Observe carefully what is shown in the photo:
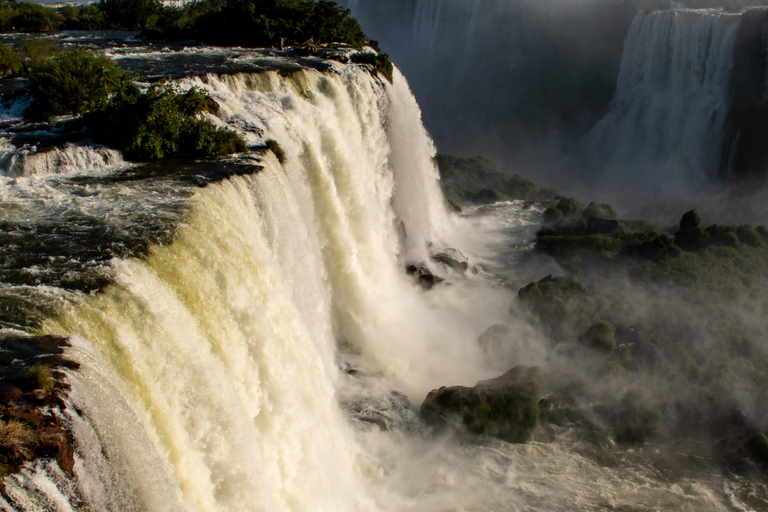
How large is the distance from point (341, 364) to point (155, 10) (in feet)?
91.2

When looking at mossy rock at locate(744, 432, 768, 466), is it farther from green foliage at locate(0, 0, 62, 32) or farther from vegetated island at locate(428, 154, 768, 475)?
green foliage at locate(0, 0, 62, 32)

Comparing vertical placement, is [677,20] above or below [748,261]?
above

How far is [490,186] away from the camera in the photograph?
28891 millimetres

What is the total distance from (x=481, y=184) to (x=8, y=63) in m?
20.4

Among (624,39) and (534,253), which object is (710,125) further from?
(534,253)

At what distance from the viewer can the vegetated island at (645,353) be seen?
1109 centimetres

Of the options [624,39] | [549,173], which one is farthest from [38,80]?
[624,39]

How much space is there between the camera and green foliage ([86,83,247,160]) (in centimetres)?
1026

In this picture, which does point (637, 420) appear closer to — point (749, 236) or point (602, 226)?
point (749, 236)

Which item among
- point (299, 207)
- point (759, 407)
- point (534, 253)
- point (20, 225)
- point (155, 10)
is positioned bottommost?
point (759, 407)

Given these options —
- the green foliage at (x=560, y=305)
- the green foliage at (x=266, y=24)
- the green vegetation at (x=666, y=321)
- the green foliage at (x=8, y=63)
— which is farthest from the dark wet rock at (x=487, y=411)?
the green foliage at (x=266, y=24)

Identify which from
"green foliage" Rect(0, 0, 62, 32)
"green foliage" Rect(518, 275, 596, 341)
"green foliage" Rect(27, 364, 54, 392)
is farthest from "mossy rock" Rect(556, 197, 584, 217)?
"green foliage" Rect(0, 0, 62, 32)

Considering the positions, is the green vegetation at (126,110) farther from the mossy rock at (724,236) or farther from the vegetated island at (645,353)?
the mossy rock at (724,236)

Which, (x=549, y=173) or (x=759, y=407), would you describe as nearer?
(x=759, y=407)
